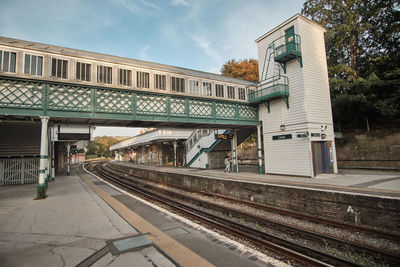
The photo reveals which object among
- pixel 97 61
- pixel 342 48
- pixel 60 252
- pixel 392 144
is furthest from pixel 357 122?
pixel 60 252

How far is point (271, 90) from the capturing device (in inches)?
597

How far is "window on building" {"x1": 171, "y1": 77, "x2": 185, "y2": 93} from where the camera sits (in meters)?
14.2

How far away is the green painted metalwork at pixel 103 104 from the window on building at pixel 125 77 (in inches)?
26.9

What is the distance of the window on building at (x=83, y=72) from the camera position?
37.6ft

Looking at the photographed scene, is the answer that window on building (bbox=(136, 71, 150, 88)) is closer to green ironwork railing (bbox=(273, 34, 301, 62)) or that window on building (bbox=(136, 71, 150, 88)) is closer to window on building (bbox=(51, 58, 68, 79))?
window on building (bbox=(51, 58, 68, 79))

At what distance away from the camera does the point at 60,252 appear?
4449 millimetres

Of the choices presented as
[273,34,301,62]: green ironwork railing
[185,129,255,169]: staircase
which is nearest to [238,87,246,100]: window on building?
[273,34,301,62]: green ironwork railing

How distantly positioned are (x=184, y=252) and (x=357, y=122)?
2294cm

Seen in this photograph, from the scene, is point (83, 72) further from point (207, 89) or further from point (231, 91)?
point (231, 91)

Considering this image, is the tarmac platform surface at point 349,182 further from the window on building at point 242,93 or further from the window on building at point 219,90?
the window on building at point 242,93

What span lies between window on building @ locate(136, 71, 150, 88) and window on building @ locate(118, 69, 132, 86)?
0.49 metres

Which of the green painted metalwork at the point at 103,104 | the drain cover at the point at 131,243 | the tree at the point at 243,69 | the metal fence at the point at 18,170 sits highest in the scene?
the tree at the point at 243,69

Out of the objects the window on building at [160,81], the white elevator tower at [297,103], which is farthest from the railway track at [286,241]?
the window on building at [160,81]

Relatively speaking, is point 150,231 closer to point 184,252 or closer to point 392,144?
point 184,252
